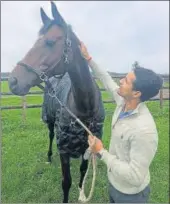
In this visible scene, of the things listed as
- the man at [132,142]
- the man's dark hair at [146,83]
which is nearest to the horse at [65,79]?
the man at [132,142]

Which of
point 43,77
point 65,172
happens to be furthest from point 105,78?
point 65,172

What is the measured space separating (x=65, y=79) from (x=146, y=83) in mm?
2578

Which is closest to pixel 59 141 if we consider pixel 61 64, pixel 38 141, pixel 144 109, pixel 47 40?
pixel 61 64

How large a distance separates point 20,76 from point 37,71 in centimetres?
18

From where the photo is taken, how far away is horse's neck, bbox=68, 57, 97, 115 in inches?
162

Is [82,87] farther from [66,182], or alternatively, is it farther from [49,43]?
[66,182]

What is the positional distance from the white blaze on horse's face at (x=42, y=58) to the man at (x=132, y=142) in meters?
0.99

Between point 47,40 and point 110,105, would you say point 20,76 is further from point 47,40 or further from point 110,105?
point 110,105

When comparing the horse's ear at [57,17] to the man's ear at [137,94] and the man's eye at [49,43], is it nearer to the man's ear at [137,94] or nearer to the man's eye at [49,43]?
the man's eye at [49,43]

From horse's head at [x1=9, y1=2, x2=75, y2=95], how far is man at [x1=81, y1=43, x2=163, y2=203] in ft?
3.26

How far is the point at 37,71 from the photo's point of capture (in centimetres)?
365

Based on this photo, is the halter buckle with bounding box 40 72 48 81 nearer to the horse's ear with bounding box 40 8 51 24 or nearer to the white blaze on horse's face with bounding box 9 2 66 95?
the white blaze on horse's face with bounding box 9 2 66 95

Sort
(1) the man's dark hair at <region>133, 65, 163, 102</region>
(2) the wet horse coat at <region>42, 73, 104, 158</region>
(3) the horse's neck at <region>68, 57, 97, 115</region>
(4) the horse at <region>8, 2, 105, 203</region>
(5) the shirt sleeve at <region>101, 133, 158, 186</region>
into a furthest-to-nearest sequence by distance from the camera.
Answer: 1. (2) the wet horse coat at <region>42, 73, 104, 158</region>
2. (3) the horse's neck at <region>68, 57, 97, 115</region>
3. (4) the horse at <region>8, 2, 105, 203</region>
4. (1) the man's dark hair at <region>133, 65, 163, 102</region>
5. (5) the shirt sleeve at <region>101, 133, 158, 186</region>

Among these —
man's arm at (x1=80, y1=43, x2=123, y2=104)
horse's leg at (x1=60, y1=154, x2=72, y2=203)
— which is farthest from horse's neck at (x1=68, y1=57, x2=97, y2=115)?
horse's leg at (x1=60, y1=154, x2=72, y2=203)
